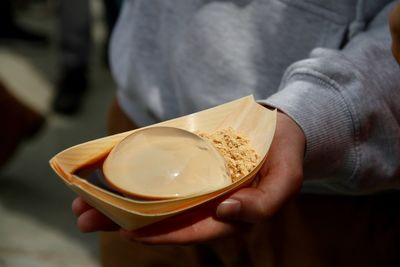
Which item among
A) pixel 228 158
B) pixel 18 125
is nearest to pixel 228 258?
pixel 228 158

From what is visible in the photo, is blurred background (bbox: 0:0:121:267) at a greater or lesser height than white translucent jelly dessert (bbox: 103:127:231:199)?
lesser

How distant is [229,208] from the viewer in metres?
0.45

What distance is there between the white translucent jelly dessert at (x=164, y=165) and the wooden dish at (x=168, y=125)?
17 millimetres

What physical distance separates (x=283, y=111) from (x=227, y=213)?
0.14 metres

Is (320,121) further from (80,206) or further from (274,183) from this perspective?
(80,206)

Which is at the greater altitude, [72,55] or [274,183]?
[274,183]

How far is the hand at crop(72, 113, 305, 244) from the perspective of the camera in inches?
18.1

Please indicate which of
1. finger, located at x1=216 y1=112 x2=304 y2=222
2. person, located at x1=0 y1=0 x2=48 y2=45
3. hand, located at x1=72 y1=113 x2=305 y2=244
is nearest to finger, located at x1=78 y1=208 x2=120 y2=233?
hand, located at x1=72 y1=113 x2=305 y2=244

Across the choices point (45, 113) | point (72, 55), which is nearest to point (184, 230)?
point (45, 113)

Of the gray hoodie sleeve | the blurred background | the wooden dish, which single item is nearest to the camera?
the wooden dish

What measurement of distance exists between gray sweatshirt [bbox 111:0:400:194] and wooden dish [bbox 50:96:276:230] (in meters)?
0.03

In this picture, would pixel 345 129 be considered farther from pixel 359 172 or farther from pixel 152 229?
pixel 152 229

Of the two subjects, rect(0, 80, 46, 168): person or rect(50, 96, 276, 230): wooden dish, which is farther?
rect(0, 80, 46, 168): person

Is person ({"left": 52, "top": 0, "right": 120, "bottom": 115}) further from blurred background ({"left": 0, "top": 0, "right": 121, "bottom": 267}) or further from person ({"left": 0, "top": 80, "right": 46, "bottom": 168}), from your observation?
person ({"left": 0, "top": 80, "right": 46, "bottom": 168})
